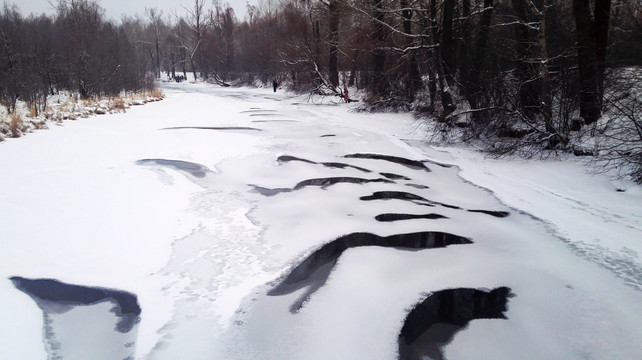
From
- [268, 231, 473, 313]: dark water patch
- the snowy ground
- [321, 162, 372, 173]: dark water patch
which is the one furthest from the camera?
[321, 162, 372, 173]: dark water patch

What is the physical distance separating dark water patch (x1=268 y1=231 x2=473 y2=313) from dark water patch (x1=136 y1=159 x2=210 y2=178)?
334 cm

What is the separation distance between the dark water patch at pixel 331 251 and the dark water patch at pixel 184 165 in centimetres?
334

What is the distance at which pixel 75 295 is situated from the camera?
3.08 m

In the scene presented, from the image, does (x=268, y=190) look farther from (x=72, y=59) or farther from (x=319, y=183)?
(x=72, y=59)

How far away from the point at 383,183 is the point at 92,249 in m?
4.00

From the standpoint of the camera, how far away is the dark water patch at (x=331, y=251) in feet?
10.5

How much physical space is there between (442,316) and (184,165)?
549 cm

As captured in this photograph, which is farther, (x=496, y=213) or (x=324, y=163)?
(x=324, y=163)

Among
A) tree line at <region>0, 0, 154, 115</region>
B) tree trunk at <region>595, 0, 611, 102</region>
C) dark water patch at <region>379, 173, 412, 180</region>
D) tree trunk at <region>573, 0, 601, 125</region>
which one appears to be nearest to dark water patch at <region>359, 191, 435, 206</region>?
dark water patch at <region>379, 173, 412, 180</region>

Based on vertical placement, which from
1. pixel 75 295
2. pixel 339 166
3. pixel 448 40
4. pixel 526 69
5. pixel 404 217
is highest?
pixel 448 40

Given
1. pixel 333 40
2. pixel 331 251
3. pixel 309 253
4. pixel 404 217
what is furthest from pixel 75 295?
pixel 333 40

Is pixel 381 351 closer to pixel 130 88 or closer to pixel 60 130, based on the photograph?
pixel 60 130

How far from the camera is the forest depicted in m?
7.00

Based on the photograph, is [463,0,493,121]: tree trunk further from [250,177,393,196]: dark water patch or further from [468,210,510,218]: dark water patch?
[468,210,510,218]: dark water patch
